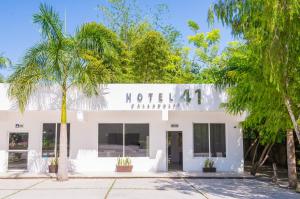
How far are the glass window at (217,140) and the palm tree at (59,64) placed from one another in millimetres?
6496

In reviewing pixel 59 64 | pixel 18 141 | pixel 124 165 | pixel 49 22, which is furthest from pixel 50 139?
pixel 49 22

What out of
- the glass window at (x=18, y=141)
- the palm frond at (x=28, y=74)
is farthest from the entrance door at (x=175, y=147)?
the palm frond at (x=28, y=74)

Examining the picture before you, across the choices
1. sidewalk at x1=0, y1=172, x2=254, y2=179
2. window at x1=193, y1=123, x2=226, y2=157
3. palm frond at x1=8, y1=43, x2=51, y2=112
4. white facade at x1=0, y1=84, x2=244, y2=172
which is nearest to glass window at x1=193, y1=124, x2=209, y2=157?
window at x1=193, y1=123, x2=226, y2=157

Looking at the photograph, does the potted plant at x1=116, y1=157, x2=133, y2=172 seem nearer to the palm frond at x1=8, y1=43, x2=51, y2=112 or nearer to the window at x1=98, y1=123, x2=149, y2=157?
the window at x1=98, y1=123, x2=149, y2=157

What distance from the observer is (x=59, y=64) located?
48.5 ft

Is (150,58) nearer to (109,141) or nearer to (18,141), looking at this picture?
(109,141)

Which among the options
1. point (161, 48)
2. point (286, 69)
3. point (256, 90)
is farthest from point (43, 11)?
point (161, 48)

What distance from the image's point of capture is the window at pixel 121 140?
1809 cm

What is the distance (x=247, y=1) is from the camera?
8.95 metres

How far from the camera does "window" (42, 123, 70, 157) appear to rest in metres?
17.9

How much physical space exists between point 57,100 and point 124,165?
14.7 ft

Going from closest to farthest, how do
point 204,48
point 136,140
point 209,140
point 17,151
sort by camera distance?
point 17,151, point 136,140, point 209,140, point 204,48

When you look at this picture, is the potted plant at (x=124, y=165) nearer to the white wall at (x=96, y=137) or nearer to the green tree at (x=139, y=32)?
the white wall at (x=96, y=137)

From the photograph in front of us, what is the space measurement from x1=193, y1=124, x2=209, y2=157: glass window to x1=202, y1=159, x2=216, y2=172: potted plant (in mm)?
384
